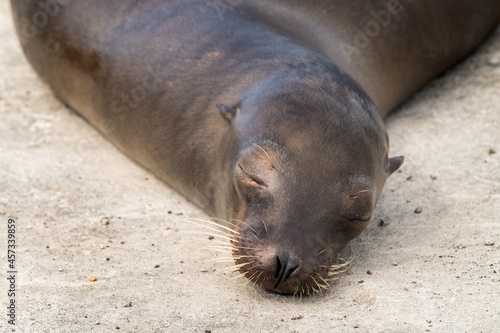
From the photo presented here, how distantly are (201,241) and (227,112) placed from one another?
30.0 inches

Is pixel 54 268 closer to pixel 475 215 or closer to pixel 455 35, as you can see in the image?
pixel 475 215

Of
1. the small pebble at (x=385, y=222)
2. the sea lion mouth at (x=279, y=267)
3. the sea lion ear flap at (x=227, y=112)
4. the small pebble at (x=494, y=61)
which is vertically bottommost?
the small pebble at (x=494, y=61)

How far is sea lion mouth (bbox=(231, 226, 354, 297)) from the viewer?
356cm

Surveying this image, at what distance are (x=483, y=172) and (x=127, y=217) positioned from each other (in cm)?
239

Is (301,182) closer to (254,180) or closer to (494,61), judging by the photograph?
(254,180)

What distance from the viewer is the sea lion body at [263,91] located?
378 centimetres

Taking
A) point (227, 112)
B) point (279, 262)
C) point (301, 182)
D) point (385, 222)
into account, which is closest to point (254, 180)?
point (301, 182)

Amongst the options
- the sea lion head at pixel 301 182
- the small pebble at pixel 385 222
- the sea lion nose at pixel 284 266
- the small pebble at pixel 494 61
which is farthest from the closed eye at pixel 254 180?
the small pebble at pixel 494 61

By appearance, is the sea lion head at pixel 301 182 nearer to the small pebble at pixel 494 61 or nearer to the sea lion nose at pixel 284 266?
the sea lion nose at pixel 284 266

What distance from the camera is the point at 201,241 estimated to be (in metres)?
4.35

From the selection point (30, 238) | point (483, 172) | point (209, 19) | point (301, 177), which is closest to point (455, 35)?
point (483, 172)

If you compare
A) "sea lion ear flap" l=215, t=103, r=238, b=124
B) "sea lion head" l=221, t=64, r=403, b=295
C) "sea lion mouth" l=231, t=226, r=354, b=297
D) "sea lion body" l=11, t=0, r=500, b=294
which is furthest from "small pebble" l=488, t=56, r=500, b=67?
"sea lion mouth" l=231, t=226, r=354, b=297

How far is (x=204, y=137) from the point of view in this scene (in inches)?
183

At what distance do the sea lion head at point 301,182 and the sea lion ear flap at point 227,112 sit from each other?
0.25ft
